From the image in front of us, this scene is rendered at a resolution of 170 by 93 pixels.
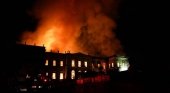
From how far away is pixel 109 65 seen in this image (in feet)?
206

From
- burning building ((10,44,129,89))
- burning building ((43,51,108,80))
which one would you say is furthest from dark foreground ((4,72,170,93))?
burning building ((43,51,108,80))

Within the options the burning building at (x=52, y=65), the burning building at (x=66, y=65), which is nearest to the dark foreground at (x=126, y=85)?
the burning building at (x=52, y=65)

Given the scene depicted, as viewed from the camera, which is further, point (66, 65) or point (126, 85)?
point (66, 65)

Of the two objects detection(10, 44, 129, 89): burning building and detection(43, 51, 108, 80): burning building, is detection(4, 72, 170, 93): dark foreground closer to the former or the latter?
detection(10, 44, 129, 89): burning building

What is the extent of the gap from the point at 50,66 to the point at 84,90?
1893cm

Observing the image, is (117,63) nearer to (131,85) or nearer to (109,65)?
(109,65)

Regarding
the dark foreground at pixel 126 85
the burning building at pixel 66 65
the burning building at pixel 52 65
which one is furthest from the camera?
the burning building at pixel 66 65

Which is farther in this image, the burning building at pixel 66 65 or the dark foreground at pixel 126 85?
the burning building at pixel 66 65

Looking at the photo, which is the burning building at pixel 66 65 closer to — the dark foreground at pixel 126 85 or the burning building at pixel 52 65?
the burning building at pixel 52 65

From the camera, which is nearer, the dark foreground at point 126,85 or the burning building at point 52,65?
the dark foreground at point 126,85

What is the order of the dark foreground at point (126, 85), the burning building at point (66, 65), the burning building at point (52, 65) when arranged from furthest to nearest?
the burning building at point (66, 65), the burning building at point (52, 65), the dark foreground at point (126, 85)

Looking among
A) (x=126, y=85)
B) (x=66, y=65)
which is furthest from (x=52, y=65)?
(x=126, y=85)

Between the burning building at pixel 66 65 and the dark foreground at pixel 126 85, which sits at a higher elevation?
the burning building at pixel 66 65

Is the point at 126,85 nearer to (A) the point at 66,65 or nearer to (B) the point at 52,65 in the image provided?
(B) the point at 52,65
